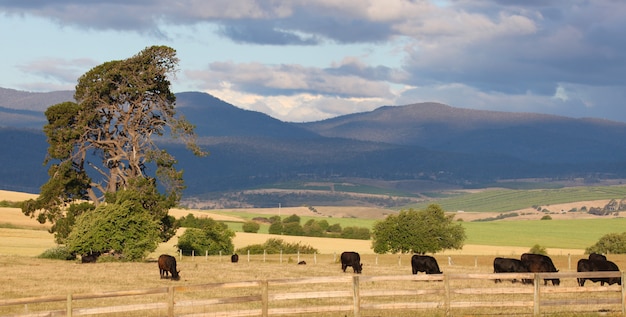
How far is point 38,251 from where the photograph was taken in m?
83.6

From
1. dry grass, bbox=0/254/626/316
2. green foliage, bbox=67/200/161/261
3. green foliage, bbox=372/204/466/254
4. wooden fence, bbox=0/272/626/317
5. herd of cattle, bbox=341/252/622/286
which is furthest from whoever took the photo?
green foliage, bbox=372/204/466/254

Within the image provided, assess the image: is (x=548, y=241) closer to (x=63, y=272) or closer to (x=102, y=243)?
(x=102, y=243)

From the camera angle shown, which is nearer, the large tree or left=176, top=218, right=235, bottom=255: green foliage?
the large tree

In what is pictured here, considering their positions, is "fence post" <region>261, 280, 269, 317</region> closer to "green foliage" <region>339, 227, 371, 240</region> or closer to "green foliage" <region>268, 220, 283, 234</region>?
"green foliage" <region>268, 220, 283, 234</region>

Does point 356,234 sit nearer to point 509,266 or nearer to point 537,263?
point 509,266

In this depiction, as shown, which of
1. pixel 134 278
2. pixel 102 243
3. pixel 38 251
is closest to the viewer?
pixel 134 278

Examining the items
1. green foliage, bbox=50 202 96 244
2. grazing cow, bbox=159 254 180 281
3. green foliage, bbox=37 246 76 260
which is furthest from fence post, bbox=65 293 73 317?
green foliage, bbox=37 246 76 260

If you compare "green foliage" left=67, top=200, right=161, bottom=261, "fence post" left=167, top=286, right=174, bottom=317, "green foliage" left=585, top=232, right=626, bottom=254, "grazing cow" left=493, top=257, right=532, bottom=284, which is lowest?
"green foliage" left=585, top=232, right=626, bottom=254

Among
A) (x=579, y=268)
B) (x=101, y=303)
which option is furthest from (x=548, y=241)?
(x=101, y=303)

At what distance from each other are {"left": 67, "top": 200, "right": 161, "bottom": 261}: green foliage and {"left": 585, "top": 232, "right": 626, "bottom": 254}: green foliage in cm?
6583

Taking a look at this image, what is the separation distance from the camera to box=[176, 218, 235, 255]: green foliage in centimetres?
10000

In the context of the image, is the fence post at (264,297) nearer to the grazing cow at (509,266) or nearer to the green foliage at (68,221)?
the grazing cow at (509,266)

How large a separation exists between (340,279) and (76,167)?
51813 mm

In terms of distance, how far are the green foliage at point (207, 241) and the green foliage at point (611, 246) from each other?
44317mm
